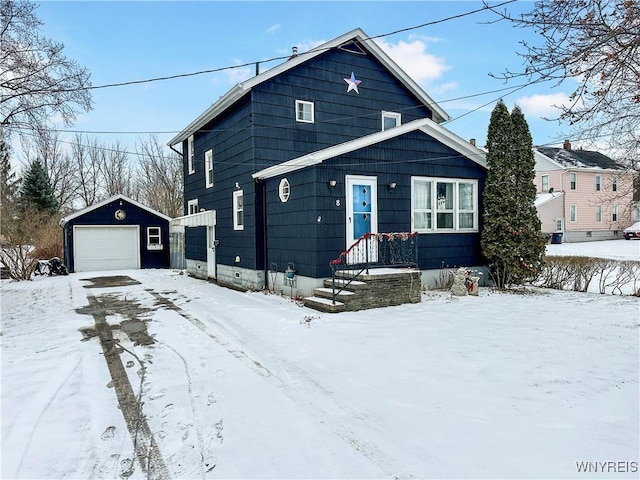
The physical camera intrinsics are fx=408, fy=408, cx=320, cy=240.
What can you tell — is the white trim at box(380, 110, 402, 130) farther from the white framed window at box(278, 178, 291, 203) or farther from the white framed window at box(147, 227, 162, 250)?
the white framed window at box(147, 227, 162, 250)

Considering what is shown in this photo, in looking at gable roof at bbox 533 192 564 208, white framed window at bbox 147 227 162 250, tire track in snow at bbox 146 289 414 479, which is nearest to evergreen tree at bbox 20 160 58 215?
white framed window at bbox 147 227 162 250

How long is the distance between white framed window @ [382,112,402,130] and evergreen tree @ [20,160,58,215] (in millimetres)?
27913

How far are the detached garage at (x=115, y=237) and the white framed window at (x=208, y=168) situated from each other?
21.7 ft

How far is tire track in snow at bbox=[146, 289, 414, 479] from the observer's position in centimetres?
310

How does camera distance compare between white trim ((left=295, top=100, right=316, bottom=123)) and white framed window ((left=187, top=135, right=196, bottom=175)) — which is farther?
white framed window ((left=187, top=135, right=196, bottom=175))

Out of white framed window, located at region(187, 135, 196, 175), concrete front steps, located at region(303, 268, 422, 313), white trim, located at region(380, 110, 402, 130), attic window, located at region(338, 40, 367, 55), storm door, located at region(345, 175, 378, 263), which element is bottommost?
concrete front steps, located at region(303, 268, 422, 313)

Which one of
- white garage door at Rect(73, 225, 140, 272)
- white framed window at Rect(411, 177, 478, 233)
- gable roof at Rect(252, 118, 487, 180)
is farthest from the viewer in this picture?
white garage door at Rect(73, 225, 140, 272)

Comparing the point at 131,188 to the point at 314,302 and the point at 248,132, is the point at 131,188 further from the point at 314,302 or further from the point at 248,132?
the point at 314,302

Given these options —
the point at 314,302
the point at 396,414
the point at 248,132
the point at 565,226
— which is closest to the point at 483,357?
the point at 396,414

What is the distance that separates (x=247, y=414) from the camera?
3.92 metres

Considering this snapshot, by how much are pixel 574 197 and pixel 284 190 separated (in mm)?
29693

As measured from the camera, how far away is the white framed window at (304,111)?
1292 cm

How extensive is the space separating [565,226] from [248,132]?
93.3 ft

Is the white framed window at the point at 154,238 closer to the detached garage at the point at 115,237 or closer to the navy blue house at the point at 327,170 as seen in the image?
the detached garage at the point at 115,237
